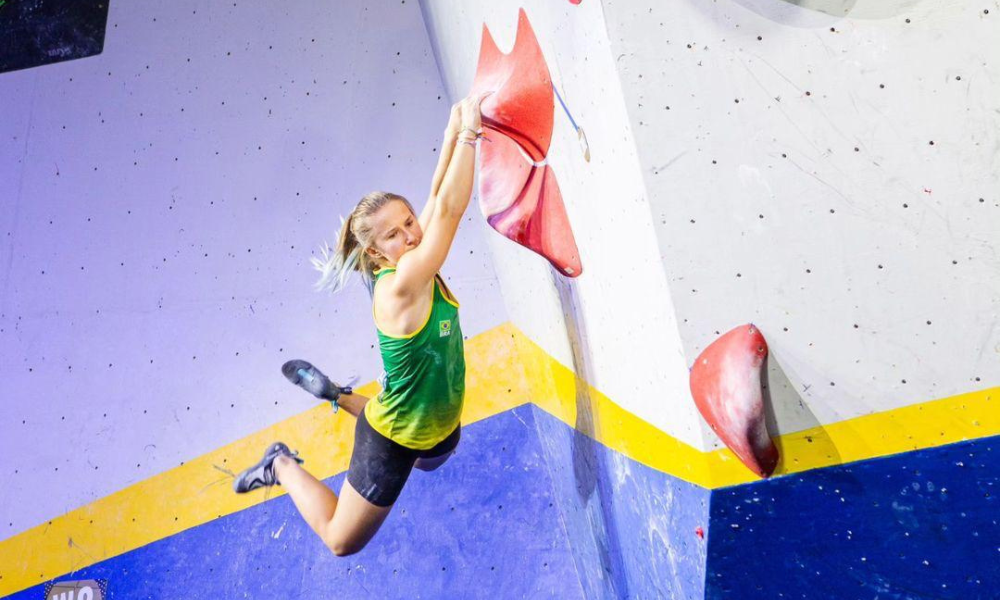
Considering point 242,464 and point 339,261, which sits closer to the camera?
point 339,261

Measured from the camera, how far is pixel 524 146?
1953 mm

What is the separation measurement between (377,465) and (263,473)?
442 millimetres

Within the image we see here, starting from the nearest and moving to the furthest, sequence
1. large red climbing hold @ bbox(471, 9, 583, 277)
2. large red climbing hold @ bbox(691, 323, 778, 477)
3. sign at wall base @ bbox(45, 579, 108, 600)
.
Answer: large red climbing hold @ bbox(691, 323, 778, 477), large red climbing hold @ bbox(471, 9, 583, 277), sign at wall base @ bbox(45, 579, 108, 600)

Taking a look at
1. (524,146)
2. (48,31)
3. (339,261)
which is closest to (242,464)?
(339,261)

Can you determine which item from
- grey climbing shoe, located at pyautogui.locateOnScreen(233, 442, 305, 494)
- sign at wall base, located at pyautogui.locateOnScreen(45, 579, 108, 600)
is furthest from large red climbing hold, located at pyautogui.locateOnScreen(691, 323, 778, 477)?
sign at wall base, located at pyautogui.locateOnScreen(45, 579, 108, 600)

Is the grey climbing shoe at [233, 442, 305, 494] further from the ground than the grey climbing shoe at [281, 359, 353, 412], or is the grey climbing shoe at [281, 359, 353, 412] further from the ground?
the grey climbing shoe at [281, 359, 353, 412]

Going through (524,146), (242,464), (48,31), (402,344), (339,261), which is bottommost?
(242,464)

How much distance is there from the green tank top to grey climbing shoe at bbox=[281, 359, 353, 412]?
0.29m

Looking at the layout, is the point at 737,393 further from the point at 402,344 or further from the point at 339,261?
the point at 339,261

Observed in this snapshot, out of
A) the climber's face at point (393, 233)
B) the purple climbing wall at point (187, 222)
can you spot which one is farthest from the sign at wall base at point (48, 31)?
the climber's face at point (393, 233)

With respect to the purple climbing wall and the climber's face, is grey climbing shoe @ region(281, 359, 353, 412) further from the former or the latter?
the climber's face

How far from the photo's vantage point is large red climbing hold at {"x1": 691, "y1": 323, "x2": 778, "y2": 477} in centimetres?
143

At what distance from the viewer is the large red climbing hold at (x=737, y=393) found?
143 cm

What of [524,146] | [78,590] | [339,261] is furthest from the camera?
[78,590]
